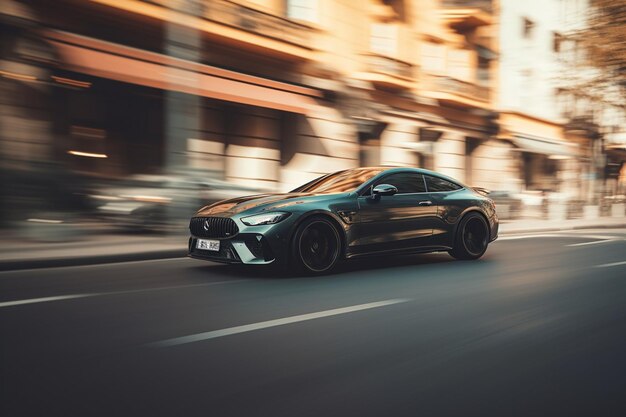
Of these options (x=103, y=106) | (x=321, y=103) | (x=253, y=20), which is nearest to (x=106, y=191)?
(x=103, y=106)

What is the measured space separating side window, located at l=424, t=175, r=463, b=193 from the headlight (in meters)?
2.53

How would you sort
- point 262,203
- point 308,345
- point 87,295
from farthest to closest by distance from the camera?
1. point 262,203
2. point 87,295
3. point 308,345

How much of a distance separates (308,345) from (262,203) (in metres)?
3.00

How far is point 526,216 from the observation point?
23.0 meters

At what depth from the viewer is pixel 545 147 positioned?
28.4m

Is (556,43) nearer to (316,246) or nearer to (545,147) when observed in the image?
(545,147)

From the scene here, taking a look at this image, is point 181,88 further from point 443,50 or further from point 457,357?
point 443,50

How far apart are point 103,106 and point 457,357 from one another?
11.4m

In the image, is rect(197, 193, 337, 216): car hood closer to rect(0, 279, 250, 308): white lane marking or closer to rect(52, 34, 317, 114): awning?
rect(0, 279, 250, 308): white lane marking

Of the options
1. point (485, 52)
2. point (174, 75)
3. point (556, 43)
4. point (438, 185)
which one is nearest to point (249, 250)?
point (438, 185)

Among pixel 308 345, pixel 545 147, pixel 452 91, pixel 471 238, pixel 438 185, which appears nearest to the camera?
pixel 308 345

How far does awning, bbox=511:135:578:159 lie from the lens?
1054 inches

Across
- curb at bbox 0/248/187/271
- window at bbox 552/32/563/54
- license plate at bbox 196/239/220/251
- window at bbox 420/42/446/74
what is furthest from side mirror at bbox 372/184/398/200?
window at bbox 552/32/563/54

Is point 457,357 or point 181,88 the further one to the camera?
point 181,88
